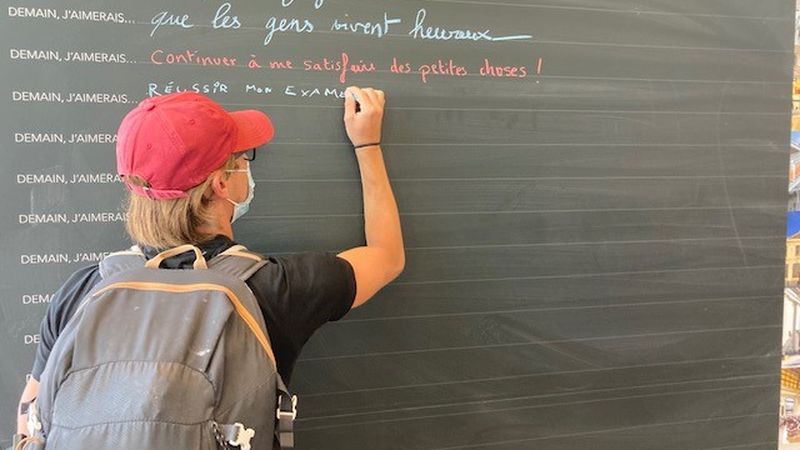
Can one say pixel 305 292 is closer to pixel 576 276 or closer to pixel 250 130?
pixel 250 130

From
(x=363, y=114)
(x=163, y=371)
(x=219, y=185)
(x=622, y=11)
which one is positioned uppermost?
(x=622, y=11)

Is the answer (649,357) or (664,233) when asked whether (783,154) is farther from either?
(649,357)

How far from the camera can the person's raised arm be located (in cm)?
111

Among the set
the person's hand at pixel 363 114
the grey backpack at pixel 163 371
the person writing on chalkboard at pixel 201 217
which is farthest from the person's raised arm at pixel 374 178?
the grey backpack at pixel 163 371

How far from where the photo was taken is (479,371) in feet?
4.09

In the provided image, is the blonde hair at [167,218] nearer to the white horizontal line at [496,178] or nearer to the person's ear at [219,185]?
the person's ear at [219,185]

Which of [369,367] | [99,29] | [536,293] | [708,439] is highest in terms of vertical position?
[99,29]

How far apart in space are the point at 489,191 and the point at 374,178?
225 mm

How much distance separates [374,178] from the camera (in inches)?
44.6

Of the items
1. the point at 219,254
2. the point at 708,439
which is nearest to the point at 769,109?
the point at 708,439

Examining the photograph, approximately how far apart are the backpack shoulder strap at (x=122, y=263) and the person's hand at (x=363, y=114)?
0.41 m

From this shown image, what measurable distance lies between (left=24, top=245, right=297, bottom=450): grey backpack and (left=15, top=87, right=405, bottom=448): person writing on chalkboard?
0.04 m

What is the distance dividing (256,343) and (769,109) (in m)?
1.12

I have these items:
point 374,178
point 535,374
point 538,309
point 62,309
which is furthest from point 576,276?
point 62,309
